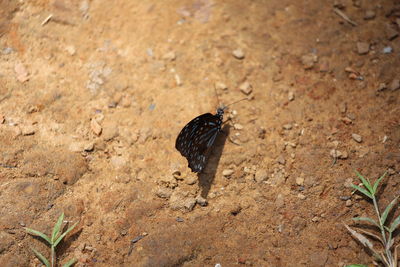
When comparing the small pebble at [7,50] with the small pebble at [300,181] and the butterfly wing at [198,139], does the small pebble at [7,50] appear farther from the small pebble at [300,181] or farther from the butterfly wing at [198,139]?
the small pebble at [300,181]

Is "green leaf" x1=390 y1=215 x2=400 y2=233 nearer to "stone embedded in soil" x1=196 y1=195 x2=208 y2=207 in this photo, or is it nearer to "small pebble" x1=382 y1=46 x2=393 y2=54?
"stone embedded in soil" x1=196 y1=195 x2=208 y2=207

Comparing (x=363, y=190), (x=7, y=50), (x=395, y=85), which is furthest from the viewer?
(x=7, y=50)

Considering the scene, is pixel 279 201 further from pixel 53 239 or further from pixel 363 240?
pixel 53 239

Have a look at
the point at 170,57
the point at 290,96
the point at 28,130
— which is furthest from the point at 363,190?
the point at 28,130

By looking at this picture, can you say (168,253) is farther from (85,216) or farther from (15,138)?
(15,138)

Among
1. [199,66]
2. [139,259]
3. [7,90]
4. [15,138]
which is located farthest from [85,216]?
[199,66]

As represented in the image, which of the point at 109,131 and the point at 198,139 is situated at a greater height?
the point at 109,131
